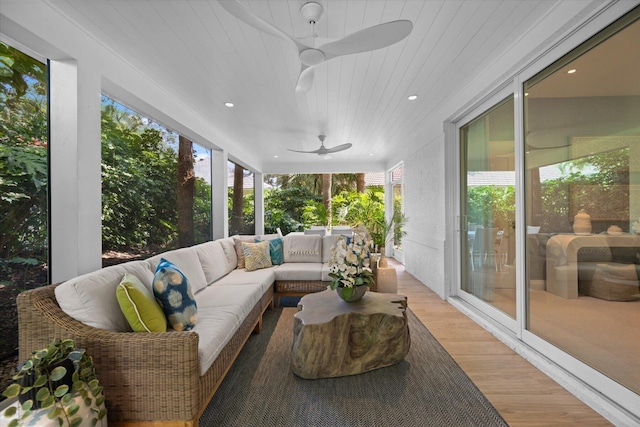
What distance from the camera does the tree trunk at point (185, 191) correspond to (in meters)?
4.43

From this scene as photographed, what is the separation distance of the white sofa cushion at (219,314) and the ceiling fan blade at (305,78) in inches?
69.2

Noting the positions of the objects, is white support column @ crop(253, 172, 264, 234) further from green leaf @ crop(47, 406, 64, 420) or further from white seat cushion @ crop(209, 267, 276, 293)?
green leaf @ crop(47, 406, 64, 420)

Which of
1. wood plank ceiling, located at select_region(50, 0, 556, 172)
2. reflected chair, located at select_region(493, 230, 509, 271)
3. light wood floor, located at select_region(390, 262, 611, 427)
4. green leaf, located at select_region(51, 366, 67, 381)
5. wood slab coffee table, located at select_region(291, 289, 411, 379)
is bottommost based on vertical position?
light wood floor, located at select_region(390, 262, 611, 427)

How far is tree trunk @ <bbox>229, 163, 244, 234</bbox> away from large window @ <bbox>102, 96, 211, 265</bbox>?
1.50m

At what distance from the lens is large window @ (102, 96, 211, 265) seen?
315 cm

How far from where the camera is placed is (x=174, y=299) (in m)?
1.93

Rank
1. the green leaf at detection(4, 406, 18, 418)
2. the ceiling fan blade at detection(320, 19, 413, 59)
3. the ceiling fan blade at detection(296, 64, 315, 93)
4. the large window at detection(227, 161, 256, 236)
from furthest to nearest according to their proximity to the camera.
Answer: the large window at detection(227, 161, 256, 236), the ceiling fan blade at detection(296, 64, 315, 93), the ceiling fan blade at detection(320, 19, 413, 59), the green leaf at detection(4, 406, 18, 418)

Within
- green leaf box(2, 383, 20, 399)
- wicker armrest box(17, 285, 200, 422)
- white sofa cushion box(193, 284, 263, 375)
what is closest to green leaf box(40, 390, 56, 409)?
green leaf box(2, 383, 20, 399)

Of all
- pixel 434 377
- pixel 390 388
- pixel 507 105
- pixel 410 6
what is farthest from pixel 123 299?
pixel 507 105

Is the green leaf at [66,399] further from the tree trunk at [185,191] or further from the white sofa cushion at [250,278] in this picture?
the tree trunk at [185,191]

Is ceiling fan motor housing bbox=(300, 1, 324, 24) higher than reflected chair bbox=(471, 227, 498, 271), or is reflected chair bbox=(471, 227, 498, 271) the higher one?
ceiling fan motor housing bbox=(300, 1, 324, 24)

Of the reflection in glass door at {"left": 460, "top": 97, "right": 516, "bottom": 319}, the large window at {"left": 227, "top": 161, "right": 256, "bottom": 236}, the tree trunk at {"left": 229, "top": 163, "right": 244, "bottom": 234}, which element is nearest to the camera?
the reflection in glass door at {"left": 460, "top": 97, "right": 516, "bottom": 319}

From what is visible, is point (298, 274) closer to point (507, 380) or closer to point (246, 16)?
point (507, 380)

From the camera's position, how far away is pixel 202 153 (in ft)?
16.2
